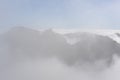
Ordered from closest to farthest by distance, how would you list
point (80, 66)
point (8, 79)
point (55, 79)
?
point (8, 79) < point (55, 79) < point (80, 66)

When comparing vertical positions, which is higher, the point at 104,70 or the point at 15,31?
the point at 15,31

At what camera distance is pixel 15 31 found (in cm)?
19938

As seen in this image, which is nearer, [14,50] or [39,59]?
[14,50]

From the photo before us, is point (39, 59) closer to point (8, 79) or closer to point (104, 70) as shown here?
point (104, 70)

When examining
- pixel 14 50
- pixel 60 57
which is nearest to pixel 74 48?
pixel 60 57

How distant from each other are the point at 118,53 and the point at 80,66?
30557 millimetres

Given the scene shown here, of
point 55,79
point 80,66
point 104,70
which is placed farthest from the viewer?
point 80,66

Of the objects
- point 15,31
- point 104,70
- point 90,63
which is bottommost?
point 104,70

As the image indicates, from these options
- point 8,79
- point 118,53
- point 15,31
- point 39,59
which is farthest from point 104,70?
point 8,79

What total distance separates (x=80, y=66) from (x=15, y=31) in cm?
5946

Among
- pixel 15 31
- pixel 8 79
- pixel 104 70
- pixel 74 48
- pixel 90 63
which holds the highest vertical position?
pixel 15 31

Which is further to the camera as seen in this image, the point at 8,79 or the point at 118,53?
the point at 118,53

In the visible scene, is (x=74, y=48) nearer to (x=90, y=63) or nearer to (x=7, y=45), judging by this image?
(x=90, y=63)

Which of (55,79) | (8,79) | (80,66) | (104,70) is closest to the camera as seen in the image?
(8,79)
